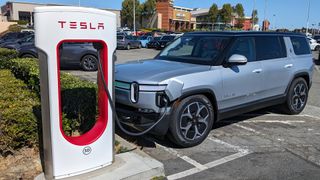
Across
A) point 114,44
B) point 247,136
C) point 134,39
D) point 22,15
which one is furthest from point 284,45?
point 22,15

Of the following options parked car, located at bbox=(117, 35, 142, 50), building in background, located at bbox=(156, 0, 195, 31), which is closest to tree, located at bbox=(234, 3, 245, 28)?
building in background, located at bbox=(156, 0, 195, 31)

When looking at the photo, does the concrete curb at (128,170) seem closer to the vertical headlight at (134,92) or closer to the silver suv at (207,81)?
the silver suv at (207,81)

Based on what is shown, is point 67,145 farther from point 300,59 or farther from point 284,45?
point 300,59

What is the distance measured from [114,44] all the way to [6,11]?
105 m

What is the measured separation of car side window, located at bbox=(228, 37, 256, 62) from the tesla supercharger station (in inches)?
98.9

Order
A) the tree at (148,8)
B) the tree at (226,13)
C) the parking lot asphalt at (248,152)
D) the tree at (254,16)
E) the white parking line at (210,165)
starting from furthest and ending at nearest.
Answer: the tree at (226,13) → the tree at (148,8) → the tree at (254,16) → the parking lot asphalt at (248,152) → the white parking line at (210,165)

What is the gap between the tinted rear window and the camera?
713 centimetres

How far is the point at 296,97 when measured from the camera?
7.23m

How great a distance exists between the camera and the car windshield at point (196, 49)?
18.5 ft

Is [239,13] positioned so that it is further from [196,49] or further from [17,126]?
[17,126]

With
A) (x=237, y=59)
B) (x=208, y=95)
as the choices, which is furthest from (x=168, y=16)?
(x=208, y=95)

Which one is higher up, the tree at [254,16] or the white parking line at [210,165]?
the tree at [254,16]

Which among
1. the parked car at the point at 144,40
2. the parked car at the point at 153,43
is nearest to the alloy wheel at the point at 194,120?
the parked car at the point at 153,43

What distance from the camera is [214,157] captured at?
4.87 metres
